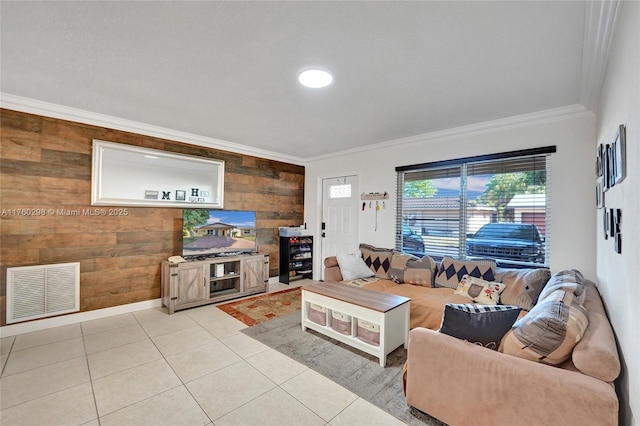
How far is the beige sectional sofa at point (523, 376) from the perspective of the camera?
1234 millimetres

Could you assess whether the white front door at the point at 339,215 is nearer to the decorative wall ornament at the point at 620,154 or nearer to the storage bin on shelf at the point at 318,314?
the storage bin on shelf at the point at 318,314

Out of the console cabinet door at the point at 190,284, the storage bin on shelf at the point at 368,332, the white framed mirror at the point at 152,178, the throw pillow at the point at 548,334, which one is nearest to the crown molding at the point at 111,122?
the white framed mirror at the point at 152,178

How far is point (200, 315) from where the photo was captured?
357 centimetres

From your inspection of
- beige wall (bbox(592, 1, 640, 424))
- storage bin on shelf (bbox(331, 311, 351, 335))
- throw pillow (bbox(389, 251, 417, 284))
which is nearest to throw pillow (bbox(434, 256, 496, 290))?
throw pillow (bbox(389, 251, 417, 284))

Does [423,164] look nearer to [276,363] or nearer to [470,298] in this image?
[470,298]

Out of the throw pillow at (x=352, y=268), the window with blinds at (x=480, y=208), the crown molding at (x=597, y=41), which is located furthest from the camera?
the throw pillow at (x=352, y=268)

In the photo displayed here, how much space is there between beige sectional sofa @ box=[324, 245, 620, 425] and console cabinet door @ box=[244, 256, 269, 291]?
308 centimetres

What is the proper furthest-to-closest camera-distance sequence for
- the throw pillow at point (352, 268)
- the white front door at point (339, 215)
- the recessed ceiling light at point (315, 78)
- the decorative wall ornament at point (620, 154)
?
the white front door at point (339, 215)
the throw pillow at point (352, 268)
the recessed ceiling light at point (315, 78)
the decorative wall ornament at point (620, 154)

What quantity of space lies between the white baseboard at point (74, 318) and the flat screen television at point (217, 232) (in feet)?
2.74

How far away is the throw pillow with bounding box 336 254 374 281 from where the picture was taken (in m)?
3.84

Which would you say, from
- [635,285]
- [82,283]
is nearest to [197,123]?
[82,283]

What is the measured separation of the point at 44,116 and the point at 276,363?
3687mm

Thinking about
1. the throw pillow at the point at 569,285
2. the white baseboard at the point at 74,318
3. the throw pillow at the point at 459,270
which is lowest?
the white baseboard at the point at 74,318

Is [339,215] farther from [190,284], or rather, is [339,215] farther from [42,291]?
[42,291]
